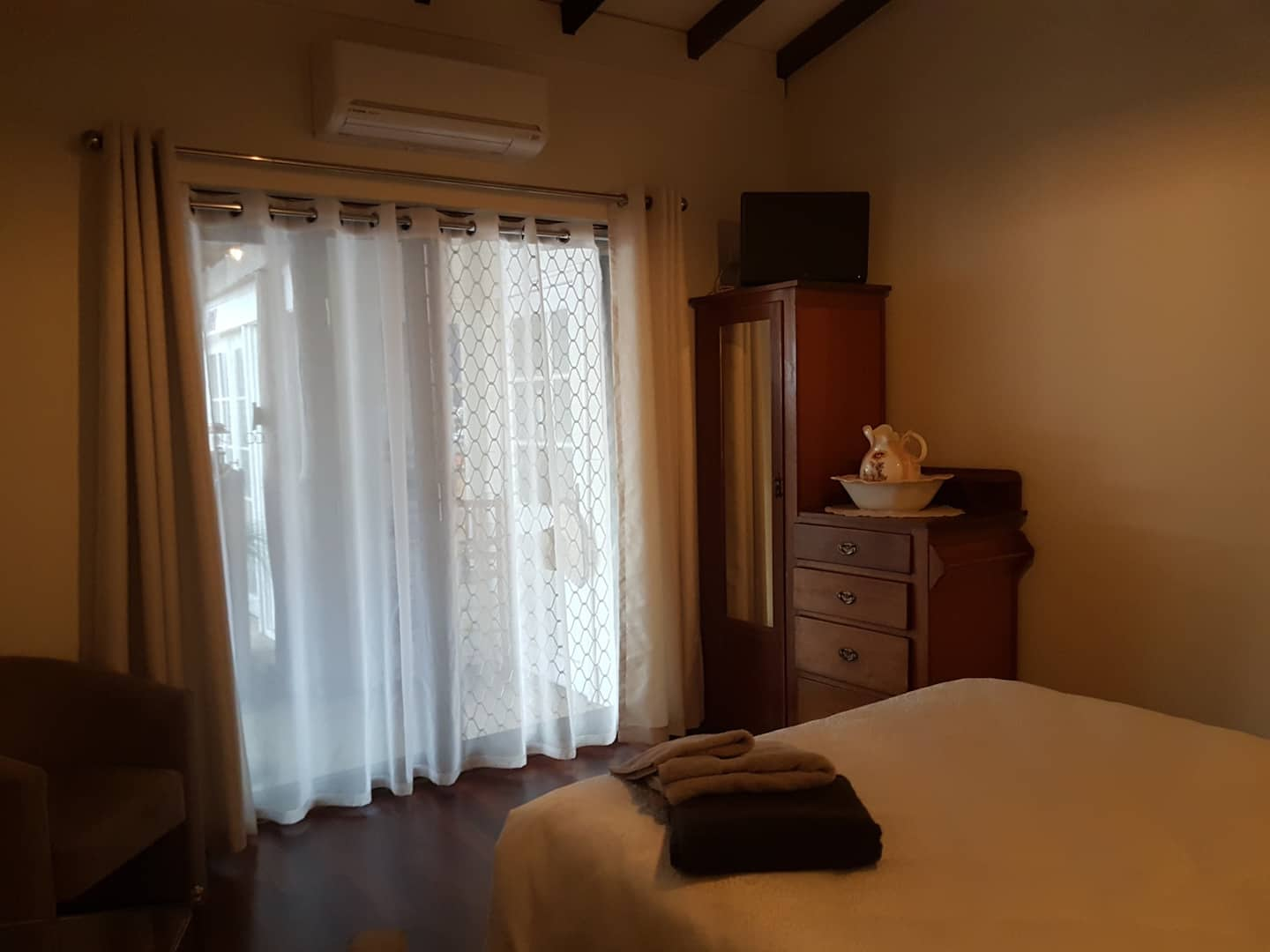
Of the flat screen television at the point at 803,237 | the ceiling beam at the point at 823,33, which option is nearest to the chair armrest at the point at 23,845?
the flat screen television at the point at 803,237

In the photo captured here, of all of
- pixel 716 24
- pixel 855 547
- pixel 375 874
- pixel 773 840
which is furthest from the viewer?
pixel 716 24

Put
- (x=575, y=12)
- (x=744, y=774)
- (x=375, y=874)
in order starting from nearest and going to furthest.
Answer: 1. (x=744, y=774)
2. (x=375, y=874)
3. (x=575, y=12)

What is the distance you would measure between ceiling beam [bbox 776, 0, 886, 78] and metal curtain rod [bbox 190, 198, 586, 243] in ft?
3.75

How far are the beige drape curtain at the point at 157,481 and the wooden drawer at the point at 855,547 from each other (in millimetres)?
1817

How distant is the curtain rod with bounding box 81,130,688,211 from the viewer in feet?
9.00

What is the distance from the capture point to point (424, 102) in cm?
290

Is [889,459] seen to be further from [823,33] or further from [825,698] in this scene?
[823,33]

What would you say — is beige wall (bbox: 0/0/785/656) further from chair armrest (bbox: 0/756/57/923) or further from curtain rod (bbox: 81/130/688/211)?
chair armrest (bbox: 0/756/57/923)

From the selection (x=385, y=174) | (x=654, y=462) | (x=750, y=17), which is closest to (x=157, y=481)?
(x=385, y=174)

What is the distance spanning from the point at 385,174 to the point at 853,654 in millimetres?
2137

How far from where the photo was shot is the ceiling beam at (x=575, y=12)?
10.5 feet

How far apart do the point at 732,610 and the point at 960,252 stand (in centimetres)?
151

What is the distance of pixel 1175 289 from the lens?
8.71 feet

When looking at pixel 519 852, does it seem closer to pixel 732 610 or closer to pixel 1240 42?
pixel 732 610
